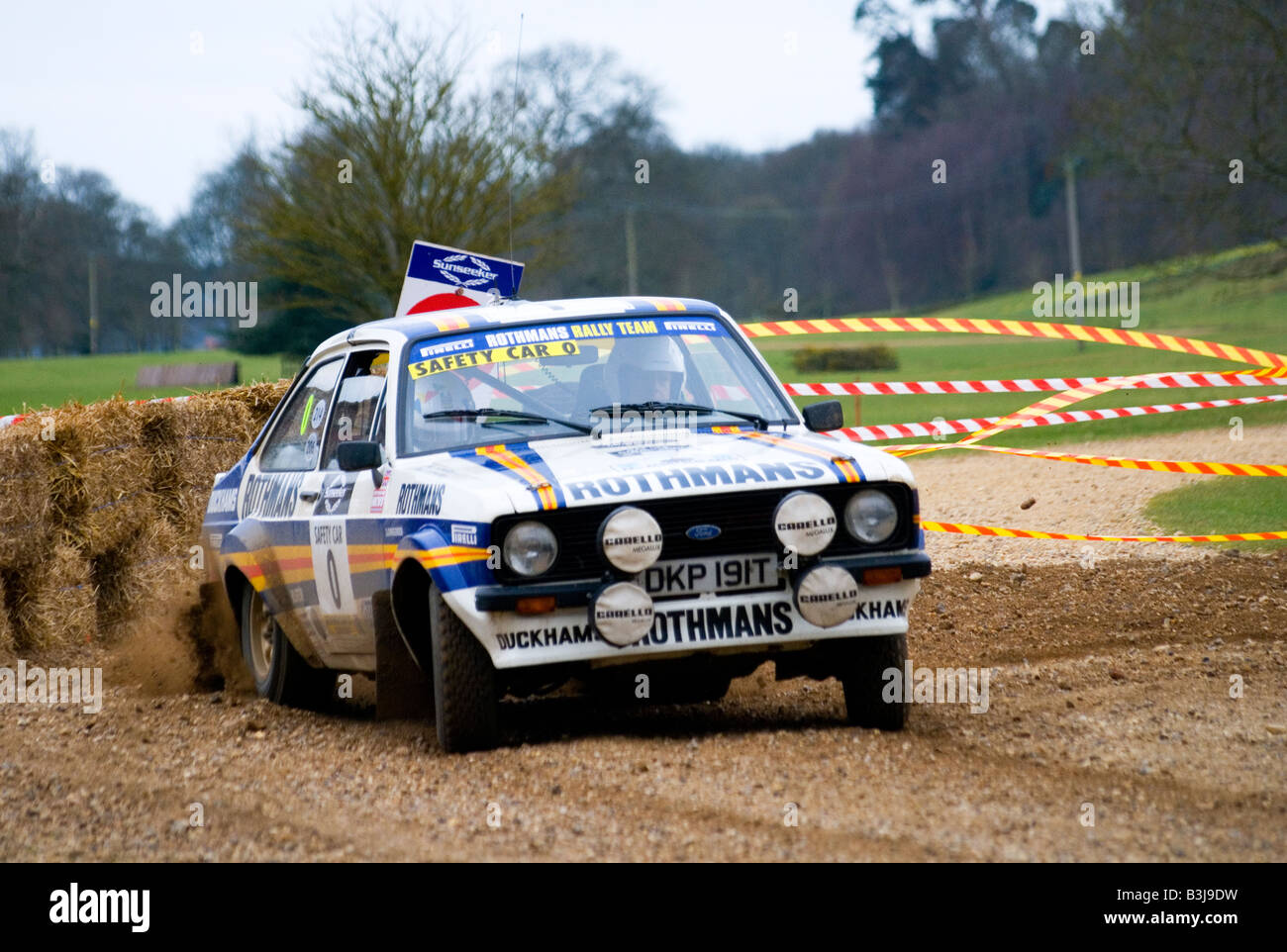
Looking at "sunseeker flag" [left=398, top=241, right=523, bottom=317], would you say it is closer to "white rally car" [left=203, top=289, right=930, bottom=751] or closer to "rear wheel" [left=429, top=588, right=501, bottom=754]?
"white rally car" [left=203, top=289, right=930, bottom=751]

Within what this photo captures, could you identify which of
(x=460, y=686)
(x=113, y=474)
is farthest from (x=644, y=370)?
(x=113, y=474)

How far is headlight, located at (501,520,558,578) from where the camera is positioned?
5.71 meters

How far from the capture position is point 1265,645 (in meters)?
8.21

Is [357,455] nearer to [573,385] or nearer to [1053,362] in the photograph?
[573,385]

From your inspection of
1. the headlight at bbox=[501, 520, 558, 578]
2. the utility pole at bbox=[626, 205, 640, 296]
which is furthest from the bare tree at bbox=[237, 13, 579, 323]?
the utility pole at bbox=[626, 205, 640, 296]

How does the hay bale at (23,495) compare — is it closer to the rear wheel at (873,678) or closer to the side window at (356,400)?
the side window at (356,400)

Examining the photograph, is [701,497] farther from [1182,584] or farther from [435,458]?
[1182,584]

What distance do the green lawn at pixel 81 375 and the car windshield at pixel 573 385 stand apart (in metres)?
28.0

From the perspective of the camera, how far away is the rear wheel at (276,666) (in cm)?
783

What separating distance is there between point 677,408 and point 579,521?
1.21m

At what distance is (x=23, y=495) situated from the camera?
10523 millimetres

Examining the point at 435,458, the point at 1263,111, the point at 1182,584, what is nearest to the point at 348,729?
the point at 435,458
